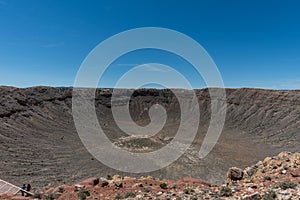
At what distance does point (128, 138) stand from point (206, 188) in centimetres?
4872

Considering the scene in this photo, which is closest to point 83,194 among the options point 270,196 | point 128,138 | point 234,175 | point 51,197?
point 51,197

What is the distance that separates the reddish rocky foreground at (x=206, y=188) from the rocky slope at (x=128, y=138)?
64.2ft

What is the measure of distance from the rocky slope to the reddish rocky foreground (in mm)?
19567

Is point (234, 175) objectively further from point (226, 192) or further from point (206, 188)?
point (226, 192)

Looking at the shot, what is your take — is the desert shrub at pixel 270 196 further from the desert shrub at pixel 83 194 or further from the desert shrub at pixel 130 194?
the desert shrub at pixel 83 194

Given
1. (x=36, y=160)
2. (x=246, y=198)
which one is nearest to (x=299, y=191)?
(x=246, y=198)

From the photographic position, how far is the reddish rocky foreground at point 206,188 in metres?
8.82

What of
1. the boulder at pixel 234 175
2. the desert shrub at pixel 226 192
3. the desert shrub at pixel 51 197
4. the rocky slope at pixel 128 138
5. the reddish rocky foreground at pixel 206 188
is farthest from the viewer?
the rocky slope at pixel 128 138

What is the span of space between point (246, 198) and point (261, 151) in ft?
170

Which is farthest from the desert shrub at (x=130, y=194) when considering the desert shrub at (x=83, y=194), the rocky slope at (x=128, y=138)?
the rocky slope at (x=128, y=138)

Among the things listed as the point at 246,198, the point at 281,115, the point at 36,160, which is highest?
the point at 281,115

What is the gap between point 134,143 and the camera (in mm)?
55125

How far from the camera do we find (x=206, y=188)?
455 inches

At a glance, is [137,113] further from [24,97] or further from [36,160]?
[36,160]
